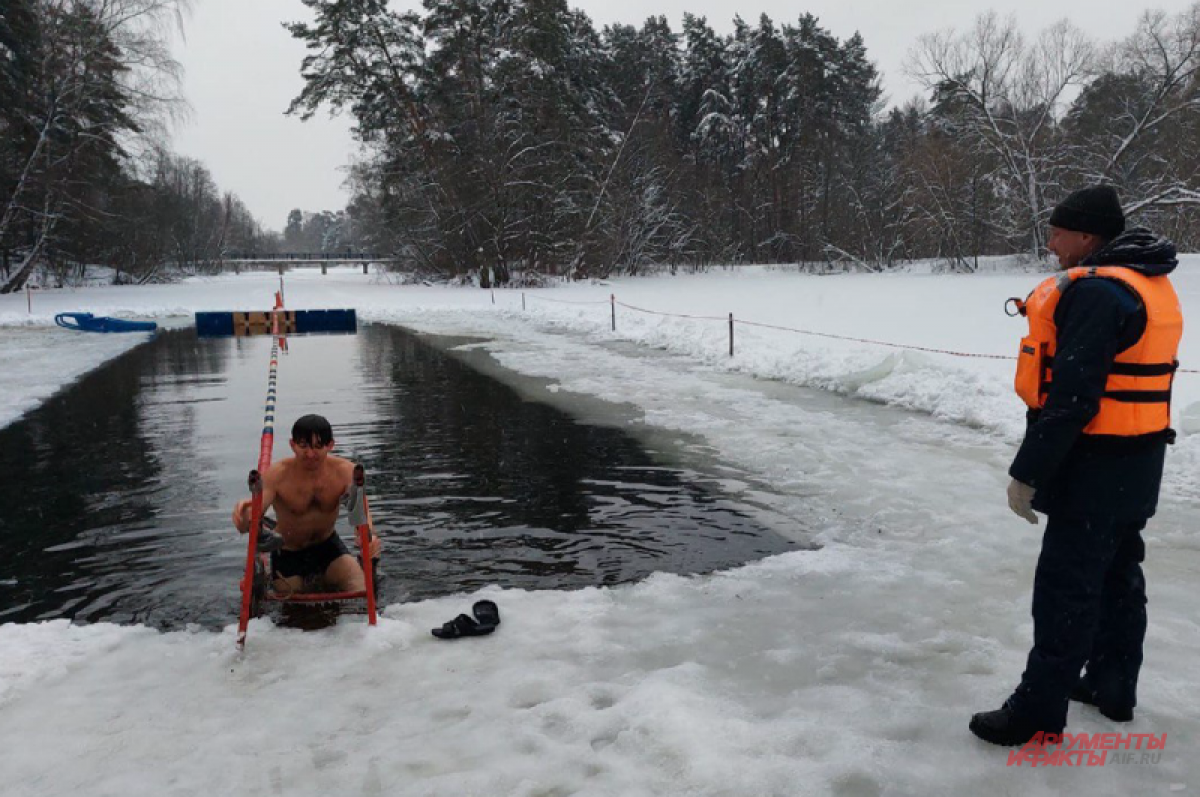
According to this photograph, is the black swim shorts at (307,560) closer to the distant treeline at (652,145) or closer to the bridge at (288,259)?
the distant treeline at (652,145)

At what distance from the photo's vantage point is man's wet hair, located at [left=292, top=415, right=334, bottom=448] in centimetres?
473

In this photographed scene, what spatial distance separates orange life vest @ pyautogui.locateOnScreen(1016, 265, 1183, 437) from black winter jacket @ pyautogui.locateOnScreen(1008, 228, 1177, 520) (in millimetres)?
33

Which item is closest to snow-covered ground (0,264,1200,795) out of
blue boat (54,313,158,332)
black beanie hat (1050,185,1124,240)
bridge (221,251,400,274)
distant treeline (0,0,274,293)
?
black beanie hat (1050,185,1124,240)

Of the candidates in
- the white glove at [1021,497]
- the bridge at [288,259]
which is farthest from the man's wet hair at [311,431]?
the bridge at [288,259]

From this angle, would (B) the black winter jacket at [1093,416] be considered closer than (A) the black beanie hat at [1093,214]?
Yes

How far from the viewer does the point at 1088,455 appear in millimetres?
2949

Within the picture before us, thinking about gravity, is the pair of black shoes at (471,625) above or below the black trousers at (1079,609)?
below

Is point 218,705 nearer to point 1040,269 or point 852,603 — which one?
point 852,603

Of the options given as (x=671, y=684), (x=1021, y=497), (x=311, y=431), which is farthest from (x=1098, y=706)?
(x=311, y=431)

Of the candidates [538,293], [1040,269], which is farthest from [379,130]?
[1040,269]

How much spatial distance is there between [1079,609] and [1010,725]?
563 mm

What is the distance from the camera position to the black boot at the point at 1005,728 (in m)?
3.18

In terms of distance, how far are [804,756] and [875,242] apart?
51551 mm

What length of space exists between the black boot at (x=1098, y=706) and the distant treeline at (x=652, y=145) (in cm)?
3159
